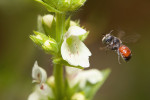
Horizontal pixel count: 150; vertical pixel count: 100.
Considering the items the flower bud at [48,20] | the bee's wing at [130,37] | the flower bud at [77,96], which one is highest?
the flower bud at [48,20]

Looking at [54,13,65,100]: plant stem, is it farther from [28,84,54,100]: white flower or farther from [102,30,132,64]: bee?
[102,30,132,64]: bee

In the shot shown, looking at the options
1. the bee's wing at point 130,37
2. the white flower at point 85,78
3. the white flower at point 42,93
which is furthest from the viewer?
the white flower at point 85,78

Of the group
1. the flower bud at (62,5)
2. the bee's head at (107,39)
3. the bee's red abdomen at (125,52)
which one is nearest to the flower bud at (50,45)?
the flower bud at (62,5)

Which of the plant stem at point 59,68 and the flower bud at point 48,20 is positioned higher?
the flower bud at point 48,20

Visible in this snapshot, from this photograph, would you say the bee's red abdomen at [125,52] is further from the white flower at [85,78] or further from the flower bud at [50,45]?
the flower bud at [50,45]

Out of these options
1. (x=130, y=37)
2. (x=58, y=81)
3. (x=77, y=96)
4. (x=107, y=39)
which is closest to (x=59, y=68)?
(x=58, y=81)

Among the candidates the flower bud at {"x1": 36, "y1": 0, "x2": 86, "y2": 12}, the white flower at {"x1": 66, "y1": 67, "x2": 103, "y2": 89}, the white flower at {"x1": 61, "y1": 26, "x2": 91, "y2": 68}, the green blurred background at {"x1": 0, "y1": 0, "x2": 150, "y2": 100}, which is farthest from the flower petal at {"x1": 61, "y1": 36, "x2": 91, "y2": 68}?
the green blurred background at {"x1": 0, "y1": 0, "x2": 150, "y2": 100}

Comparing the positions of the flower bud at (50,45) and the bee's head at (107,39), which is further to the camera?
the bee's head at (107,39)

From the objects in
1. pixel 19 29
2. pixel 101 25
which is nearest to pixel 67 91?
pixel 19 29
